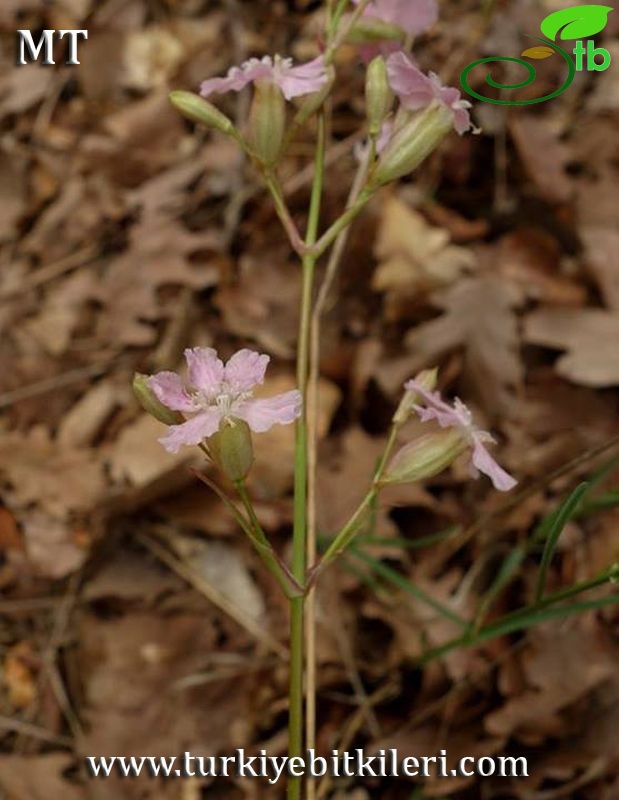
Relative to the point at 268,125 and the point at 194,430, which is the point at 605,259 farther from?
the point at 194,430

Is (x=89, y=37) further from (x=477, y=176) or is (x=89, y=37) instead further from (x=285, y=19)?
(x=477, y=176)

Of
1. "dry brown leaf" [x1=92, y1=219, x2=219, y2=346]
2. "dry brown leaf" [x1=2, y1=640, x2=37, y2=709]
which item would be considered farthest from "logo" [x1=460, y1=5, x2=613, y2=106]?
"dry brown leaf" [x1=2, y1=640, x2=37, y2=709]

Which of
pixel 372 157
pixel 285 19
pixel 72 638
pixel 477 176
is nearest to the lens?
pixel 372 157

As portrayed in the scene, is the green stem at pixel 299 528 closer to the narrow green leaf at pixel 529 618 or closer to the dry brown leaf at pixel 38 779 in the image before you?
the narrow green leaf at pixel 529 618

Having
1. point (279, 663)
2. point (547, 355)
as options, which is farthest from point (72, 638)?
point (547, 355)

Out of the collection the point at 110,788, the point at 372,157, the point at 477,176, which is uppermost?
the point at 372,157

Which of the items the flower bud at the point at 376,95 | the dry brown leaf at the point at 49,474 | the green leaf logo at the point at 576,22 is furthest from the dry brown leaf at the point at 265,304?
the flower bud at the point at 376,95

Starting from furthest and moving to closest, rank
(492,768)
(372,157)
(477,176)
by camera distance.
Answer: (477,176) < (492,768) < (372,157)
